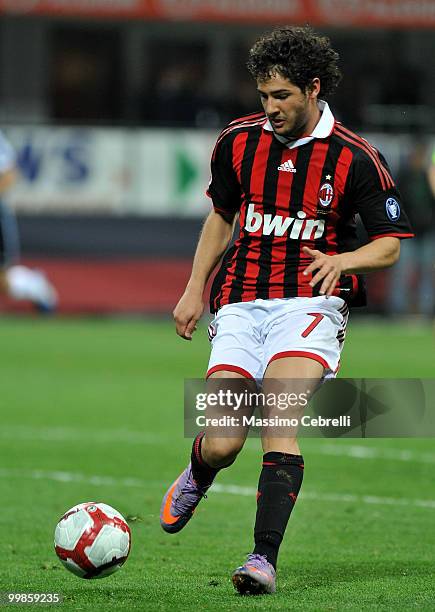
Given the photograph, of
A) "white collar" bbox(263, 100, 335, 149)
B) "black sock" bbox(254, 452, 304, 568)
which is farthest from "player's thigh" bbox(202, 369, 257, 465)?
"white collar" bbox(263, 100, 335, 149)

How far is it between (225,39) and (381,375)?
1326 cm

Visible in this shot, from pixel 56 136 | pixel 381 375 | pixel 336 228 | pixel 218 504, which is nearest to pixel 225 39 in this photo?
pixel 56 136

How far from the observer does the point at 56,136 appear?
69.2ft

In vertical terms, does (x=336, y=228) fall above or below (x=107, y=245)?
above

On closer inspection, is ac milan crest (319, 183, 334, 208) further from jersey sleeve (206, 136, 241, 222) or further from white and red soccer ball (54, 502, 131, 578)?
white and red soccer ball (54, 502, 131, 578)

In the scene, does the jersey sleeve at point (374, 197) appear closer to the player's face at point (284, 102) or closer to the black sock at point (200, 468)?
the player's face at point (284, 102)

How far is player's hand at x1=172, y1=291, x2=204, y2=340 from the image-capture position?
19.4ft

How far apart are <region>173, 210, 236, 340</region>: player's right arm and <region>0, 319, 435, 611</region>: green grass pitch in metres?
0.90

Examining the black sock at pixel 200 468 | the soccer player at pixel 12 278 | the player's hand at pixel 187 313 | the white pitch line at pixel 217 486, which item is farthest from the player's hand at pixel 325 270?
the soccer player at pixel 12 278

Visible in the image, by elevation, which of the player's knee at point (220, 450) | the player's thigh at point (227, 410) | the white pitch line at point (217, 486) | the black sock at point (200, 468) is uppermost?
the player's thigh at point (227, 410)

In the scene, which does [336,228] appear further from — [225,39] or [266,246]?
[225,39]

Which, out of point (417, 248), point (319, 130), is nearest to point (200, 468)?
point (319, 130)

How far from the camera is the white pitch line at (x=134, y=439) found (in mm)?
9852

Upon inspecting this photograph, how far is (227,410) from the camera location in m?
5.61
